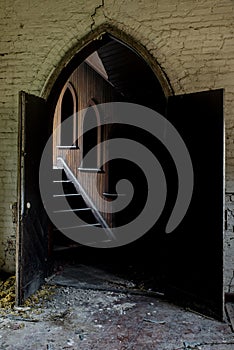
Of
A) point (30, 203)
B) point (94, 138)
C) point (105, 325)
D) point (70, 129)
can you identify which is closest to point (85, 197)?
point (70, 129)

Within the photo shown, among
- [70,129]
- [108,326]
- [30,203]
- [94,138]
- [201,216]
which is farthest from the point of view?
[94,138]

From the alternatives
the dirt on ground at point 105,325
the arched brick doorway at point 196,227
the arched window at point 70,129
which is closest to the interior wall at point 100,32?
the arched brick doorway at point 196,227

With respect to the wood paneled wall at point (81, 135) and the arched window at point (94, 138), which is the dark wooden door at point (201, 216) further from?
the arched window at point (94, 138)

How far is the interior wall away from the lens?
3814 millimetres

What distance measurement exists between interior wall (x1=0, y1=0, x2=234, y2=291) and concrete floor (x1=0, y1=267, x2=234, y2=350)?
83 cm

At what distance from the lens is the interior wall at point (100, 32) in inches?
150

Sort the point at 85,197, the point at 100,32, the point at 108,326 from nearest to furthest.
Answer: the point at 108,326, the point at 100,32, the point at 85,197

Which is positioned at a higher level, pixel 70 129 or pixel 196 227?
pixel 70 129

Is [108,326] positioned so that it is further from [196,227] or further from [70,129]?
[70,129]

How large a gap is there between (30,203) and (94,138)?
4696 millimetres

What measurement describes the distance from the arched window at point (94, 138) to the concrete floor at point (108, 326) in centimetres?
443

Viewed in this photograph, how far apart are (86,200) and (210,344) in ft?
14.0

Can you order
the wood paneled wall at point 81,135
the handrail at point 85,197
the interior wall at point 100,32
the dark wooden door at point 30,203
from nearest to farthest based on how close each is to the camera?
the dark wooden door at point 30,203, the interior wall at point 100,32, the handrail at point 85,197, the wood paneled wall at point 81,135

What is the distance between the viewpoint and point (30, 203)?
12.2 feet
